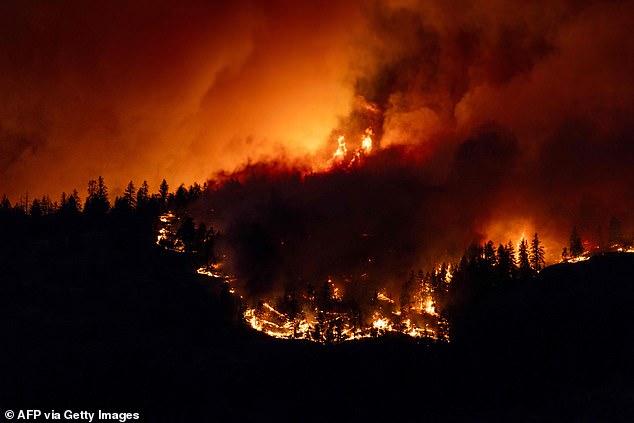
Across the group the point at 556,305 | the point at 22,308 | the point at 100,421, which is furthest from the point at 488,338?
the point at 22,308

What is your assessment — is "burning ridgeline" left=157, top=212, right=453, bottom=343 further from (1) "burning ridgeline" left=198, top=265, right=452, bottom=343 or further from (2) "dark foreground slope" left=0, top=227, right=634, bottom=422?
(2) "dark foreground slope" left=0, top=227, right=634, bottom=422

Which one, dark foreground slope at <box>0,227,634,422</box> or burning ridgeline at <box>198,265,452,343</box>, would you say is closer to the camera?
dark foreground slope at <box>0,227,634,422</box>

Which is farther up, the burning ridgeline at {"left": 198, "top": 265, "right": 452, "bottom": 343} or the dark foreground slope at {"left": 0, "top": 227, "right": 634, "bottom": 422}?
the burning ridgeline at {"left": 198, "top": 265, "right": 452, "bottom": 343}

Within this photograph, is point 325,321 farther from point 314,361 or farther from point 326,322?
point 314,361

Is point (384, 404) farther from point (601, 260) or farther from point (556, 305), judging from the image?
point (601, 260)

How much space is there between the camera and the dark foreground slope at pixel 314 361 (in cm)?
13638

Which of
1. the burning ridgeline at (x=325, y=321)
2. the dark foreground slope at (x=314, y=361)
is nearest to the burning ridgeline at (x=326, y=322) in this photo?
the burning ridgeline at (x=325, y=321)

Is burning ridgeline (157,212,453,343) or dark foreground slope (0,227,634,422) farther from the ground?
burning ridgeline (157,212,453,343)

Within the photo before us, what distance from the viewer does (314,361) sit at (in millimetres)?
158875

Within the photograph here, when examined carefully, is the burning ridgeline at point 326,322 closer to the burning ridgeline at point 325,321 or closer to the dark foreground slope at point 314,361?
the burning ridgeline at point 325,321

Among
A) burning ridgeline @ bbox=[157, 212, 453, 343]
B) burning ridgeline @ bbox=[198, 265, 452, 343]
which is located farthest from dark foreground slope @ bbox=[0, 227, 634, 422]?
burning ridgeline @ bbox=[198, 265, 452, 343]

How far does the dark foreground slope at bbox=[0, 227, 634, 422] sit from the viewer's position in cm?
13638

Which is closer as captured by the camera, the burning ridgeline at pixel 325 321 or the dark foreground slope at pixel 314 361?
the dark foreground slope at pixel 314 361

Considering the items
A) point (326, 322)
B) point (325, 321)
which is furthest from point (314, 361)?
point (325, 321)
